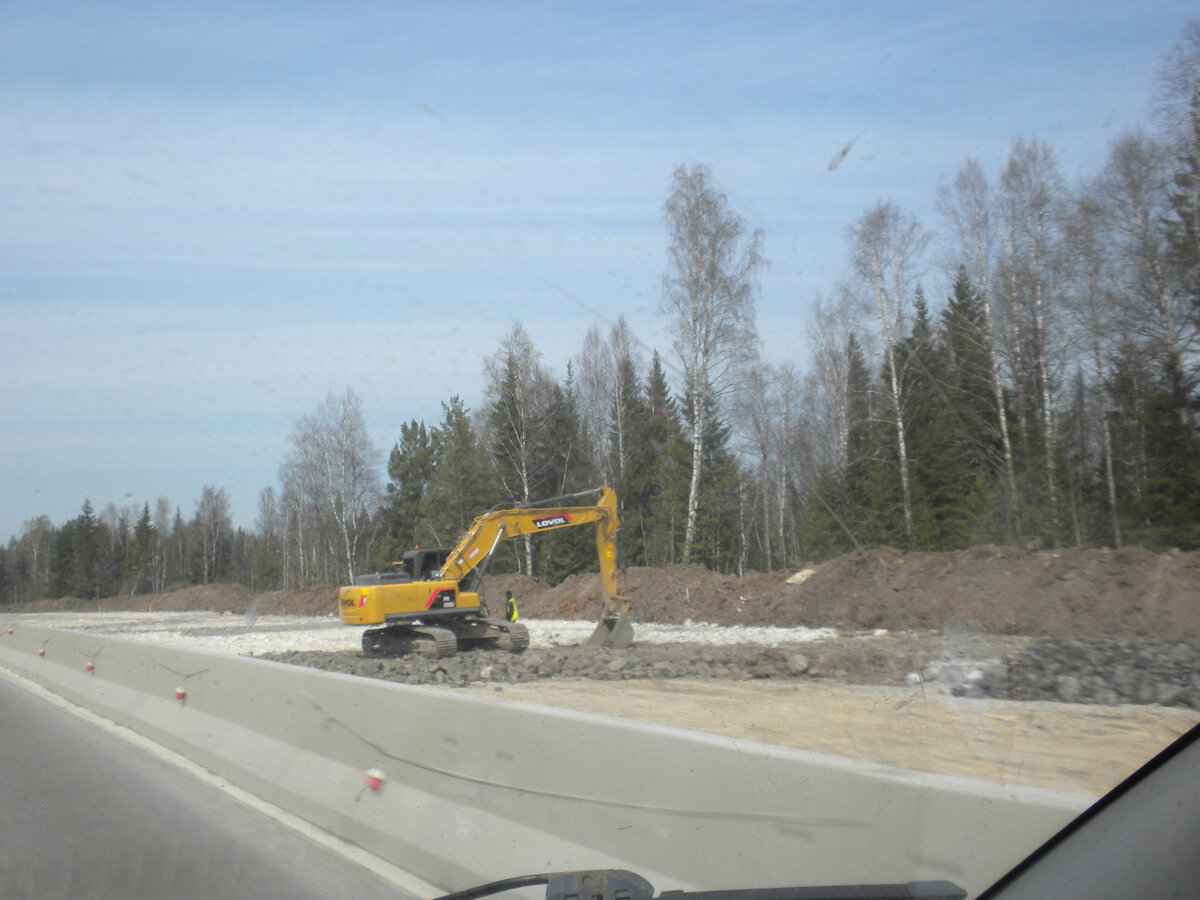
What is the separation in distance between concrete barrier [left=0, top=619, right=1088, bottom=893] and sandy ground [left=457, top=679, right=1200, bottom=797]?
2.52 feet

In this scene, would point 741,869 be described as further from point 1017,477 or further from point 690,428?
point 690,428

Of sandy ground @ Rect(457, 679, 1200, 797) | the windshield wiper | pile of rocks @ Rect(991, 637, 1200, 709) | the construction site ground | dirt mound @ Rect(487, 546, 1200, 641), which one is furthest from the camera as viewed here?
dirt mound @ Rect(487, 546, 1200, 641)

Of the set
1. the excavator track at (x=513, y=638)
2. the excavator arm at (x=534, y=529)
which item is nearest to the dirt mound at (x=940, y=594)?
the excavator arm at (x=534, y=529)

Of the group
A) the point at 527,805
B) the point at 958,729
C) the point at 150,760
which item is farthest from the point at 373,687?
the point at 150,760

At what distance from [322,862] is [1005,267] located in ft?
24.5

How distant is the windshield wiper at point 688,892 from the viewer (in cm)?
265

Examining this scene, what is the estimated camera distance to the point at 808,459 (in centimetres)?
3250

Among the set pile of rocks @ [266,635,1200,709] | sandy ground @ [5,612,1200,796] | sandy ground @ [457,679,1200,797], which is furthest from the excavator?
sandy ground @ [457,679,1200,797]

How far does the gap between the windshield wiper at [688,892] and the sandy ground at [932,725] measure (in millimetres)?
960

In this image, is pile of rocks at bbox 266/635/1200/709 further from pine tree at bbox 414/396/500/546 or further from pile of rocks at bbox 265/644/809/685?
pine tree at bbox 414/396/500/546

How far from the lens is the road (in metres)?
5.18

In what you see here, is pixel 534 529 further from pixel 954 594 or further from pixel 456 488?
pixel 456 488

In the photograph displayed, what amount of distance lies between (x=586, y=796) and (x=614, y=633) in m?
14.0

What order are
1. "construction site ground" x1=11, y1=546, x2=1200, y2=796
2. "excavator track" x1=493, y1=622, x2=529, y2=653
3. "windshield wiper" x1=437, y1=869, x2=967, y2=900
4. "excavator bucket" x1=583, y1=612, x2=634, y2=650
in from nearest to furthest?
"windshield wiper" x1=437, y1=869, x2=967, y2=900
"construction site ground" x1=11, y1=546, x2=1200, y2=796
"excavator bucket" x1=583, y1=612, x2=634, y2=650
"excavator track" x1=493, y1=622, x2=529, y2=653
